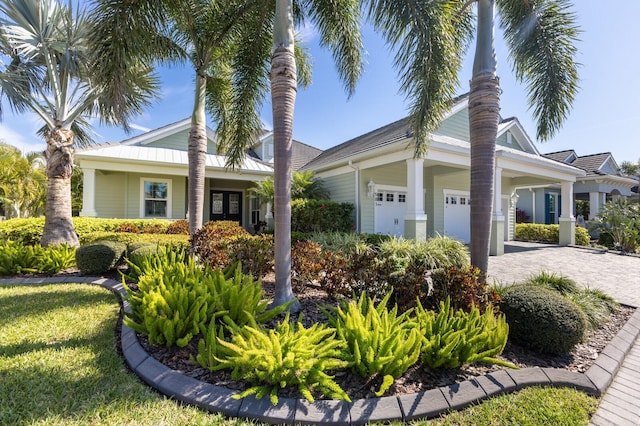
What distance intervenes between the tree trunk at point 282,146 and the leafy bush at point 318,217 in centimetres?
670

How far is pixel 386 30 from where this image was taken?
4.91 m

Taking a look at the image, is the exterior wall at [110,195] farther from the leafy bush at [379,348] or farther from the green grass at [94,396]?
the leafy bush at [379,348]

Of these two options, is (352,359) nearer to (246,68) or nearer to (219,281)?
(219,281)

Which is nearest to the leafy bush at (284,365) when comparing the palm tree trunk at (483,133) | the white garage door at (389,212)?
the palm tree trunk at (483,133)

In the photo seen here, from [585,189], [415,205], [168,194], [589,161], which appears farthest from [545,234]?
[168,194]

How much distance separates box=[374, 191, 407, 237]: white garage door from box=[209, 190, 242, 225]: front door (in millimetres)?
8405

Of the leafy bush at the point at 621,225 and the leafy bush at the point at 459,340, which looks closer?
the leafy bush at the point at 459,340

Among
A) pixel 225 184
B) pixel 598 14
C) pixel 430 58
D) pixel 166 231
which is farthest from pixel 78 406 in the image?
pixel 225 184

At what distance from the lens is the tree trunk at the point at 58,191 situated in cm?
789

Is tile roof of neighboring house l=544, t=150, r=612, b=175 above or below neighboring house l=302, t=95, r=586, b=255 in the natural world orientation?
above

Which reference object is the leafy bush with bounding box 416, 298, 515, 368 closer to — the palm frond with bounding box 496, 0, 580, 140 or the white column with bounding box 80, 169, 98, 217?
the palm frond with bounding box 496, 0, 580, 140

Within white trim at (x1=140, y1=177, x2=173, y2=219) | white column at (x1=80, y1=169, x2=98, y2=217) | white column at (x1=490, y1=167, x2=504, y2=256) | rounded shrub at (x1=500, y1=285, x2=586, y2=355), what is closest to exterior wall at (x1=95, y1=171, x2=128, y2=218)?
white trim at (x1=140, y1=177, x2=173, y2=219)

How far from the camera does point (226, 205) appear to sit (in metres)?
16.3

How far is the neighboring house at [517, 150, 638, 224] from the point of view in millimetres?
17812
